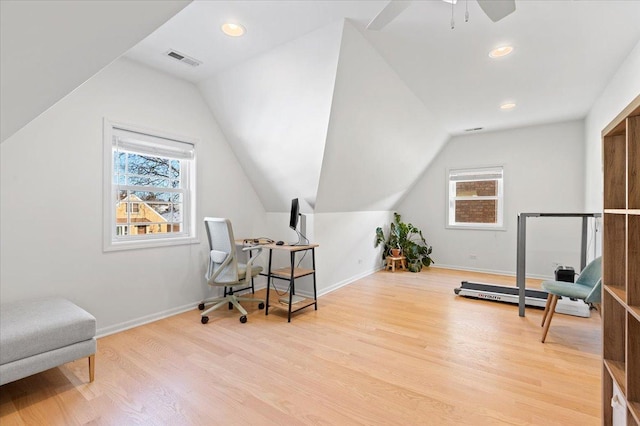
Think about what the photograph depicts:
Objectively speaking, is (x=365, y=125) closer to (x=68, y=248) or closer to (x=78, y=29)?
(x=78, y=29)

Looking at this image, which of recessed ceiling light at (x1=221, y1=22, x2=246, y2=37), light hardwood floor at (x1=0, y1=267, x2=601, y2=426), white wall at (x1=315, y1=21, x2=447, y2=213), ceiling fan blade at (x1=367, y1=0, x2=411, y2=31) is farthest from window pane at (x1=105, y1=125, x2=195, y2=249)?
ceiling fan blade at (x1=367, y1=0, x2=411, y2=31)

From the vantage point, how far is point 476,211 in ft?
18.4

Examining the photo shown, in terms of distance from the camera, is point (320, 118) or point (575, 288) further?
point (320, 118)

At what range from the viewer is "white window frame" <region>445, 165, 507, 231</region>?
5.36 metres

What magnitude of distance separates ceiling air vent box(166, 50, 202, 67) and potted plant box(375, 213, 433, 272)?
4101 millimetres

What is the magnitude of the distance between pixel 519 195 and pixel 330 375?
482cm

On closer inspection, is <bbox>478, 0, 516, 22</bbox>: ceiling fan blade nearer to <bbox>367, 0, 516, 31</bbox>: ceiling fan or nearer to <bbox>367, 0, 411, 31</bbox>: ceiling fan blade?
<bbox>367, 0, 516, 31</bbox>: ceiling fan

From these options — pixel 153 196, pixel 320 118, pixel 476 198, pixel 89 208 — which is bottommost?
pixel 89 208

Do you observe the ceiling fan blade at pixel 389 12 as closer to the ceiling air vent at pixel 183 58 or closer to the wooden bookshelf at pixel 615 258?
the wooden bookshelf at pixel 615 258

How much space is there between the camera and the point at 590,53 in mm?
2619

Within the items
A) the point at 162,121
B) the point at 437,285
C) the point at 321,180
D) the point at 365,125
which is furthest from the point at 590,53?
the point at 162,121

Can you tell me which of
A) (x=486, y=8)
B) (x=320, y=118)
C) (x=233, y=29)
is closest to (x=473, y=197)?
(x=320, y=118)

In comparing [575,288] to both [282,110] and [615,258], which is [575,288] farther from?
[282,110]

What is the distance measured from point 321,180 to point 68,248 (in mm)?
2557
